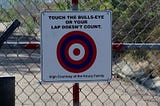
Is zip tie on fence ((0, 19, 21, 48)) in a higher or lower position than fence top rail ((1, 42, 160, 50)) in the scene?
higher

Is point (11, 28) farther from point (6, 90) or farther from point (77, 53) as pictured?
point (77, 53)

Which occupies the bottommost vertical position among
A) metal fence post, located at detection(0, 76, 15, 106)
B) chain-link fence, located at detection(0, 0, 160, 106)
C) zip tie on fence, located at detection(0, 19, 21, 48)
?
chain-link fence, located at detection(0, 0, 160, 106)

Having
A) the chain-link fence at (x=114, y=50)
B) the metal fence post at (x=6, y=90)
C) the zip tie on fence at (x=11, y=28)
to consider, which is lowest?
the chain-link fence at (x=114, y=50)

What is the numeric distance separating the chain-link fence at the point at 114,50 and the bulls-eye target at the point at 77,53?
37cm

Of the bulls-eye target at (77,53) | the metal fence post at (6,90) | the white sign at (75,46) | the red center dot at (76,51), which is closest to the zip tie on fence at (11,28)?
the metal fence post at (6,90)

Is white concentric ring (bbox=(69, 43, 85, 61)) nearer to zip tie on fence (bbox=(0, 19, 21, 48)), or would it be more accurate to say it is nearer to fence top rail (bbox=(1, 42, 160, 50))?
fence top rail (bbox=(1, 42, 160, 50))

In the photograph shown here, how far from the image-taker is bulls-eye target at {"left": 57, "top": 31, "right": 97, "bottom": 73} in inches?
171

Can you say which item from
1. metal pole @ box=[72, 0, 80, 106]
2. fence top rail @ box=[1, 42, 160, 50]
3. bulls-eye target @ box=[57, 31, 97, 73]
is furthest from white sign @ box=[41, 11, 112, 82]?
fence top rail @ box=[1, 42, 160, 50]

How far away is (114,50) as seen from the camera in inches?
189

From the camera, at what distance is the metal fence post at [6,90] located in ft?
12.8

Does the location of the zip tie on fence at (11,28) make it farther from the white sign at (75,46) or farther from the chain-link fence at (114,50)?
the chain-link fence at (114,50)

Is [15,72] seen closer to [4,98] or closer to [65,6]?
[65,6]

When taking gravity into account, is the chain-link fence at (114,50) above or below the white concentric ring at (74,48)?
below

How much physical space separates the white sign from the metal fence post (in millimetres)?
468
